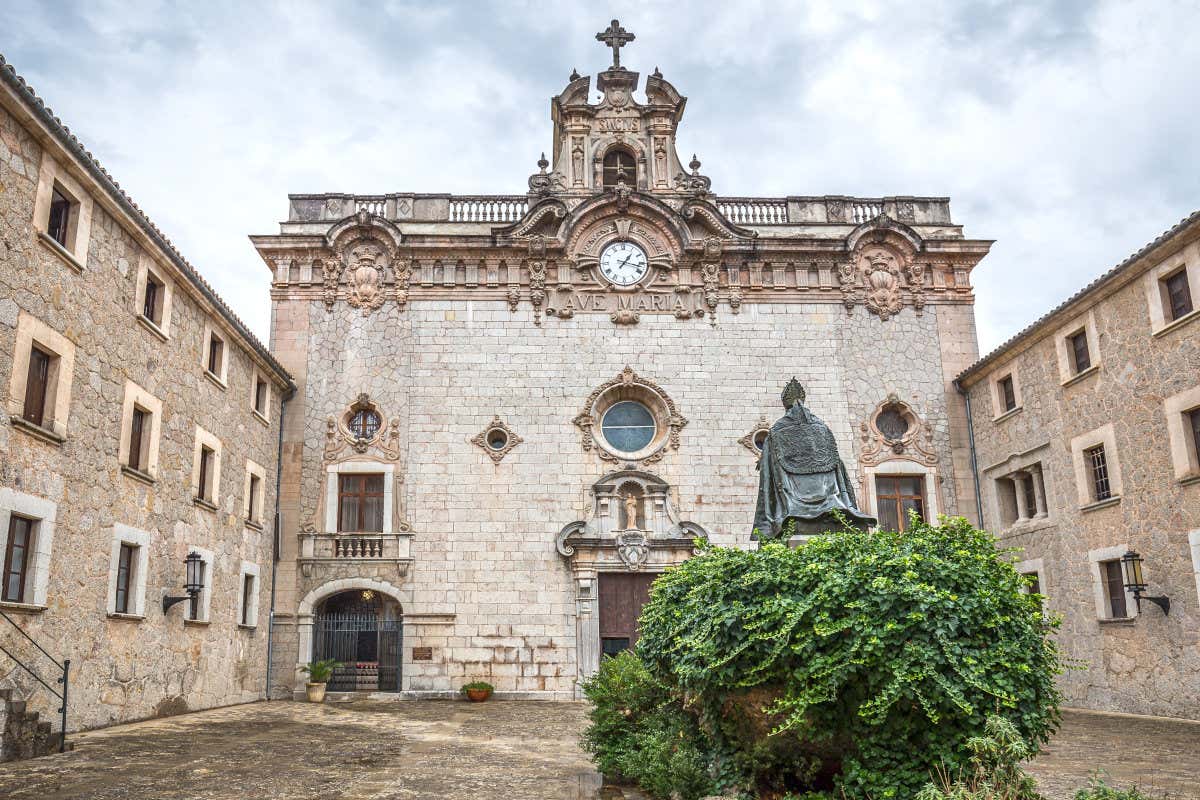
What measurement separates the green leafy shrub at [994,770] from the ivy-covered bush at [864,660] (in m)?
0.13

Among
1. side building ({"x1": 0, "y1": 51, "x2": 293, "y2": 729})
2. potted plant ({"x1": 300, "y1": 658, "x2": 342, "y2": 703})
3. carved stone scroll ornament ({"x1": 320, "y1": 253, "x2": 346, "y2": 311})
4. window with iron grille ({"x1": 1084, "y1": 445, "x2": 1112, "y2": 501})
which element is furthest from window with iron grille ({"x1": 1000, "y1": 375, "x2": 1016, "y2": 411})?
side building ({"x1": 0, "y1": 51, "x2": 293, "y2": 729})

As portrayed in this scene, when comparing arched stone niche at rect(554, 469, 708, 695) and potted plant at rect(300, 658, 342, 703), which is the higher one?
arched stone niche at rect(554, 469, 708, 695)

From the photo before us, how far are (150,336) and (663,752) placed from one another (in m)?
11.8

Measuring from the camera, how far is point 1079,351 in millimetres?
18953

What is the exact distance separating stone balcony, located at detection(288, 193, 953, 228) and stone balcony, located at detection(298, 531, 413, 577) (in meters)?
8.09

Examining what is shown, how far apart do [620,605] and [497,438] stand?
4.88 meters

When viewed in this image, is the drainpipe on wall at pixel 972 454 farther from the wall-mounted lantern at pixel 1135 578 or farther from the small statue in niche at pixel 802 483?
the small statue in niche at pixel 802 483

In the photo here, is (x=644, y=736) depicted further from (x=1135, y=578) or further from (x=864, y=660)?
(x=1135, y=578)

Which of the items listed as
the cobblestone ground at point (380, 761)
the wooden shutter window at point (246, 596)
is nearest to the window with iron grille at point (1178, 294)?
the cobblestone ground at point (380, 761)

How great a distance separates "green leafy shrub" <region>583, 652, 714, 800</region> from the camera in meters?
7.66

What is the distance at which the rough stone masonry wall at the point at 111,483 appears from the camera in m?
A: 12.0

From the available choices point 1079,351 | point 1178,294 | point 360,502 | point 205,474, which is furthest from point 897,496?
point 205,474

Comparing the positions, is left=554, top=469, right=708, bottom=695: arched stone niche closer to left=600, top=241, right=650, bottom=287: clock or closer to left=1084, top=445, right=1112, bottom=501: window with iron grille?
left=600, top=241, right=650, bottom=287: clock

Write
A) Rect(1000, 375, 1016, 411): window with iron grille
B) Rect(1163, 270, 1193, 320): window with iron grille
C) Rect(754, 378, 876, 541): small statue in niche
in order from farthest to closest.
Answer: Rect(1000, 375, 1016, 411): window with iron grille, Rect(1163, 270, 1193, 320): window with iron grille, Rect(754, 378, 876, 541): small statue in niche
